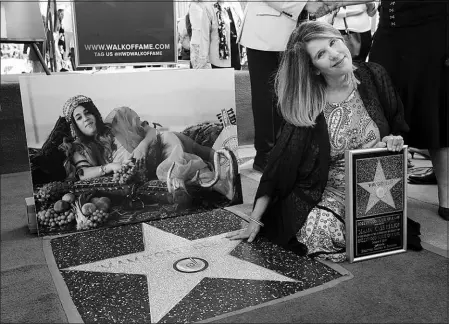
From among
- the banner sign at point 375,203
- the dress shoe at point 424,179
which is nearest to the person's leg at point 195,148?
the banner sign at point 375,203

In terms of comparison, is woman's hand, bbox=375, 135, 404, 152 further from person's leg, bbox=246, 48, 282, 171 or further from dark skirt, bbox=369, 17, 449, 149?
person's leg, bbox=246, 48, 282, 171

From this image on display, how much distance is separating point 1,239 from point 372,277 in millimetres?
1283

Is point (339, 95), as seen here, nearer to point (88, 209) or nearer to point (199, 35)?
point (88, 209)

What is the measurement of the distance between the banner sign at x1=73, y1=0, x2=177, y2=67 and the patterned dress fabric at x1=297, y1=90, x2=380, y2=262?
0.83 meters

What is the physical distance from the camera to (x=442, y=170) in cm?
183

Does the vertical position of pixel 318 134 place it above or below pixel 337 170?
above

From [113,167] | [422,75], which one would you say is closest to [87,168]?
[113,167]

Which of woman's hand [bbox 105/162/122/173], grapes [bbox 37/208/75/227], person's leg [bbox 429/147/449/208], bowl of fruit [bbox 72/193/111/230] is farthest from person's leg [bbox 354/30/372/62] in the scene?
grapes [bbox 37/208/75/227]

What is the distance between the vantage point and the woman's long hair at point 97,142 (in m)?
1.75

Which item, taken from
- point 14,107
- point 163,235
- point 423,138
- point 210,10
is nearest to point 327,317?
point 163,235

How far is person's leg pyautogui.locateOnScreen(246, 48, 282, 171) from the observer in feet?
7.98

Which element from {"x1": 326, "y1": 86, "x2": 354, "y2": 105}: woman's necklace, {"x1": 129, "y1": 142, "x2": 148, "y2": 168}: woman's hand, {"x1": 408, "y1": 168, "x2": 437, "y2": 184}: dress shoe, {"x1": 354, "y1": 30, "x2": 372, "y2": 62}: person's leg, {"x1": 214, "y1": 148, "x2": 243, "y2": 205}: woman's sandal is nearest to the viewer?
{"x1": 326, "y1": 86, "x2": 354, "y2": 105}: woman's necklace

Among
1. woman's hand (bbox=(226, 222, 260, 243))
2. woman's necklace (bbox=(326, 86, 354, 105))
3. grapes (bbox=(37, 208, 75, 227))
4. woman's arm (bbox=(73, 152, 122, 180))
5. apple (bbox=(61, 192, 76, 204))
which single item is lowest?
woman's hand (bbox=(226, 222, 260, 243))

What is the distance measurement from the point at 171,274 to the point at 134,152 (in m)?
0.64
